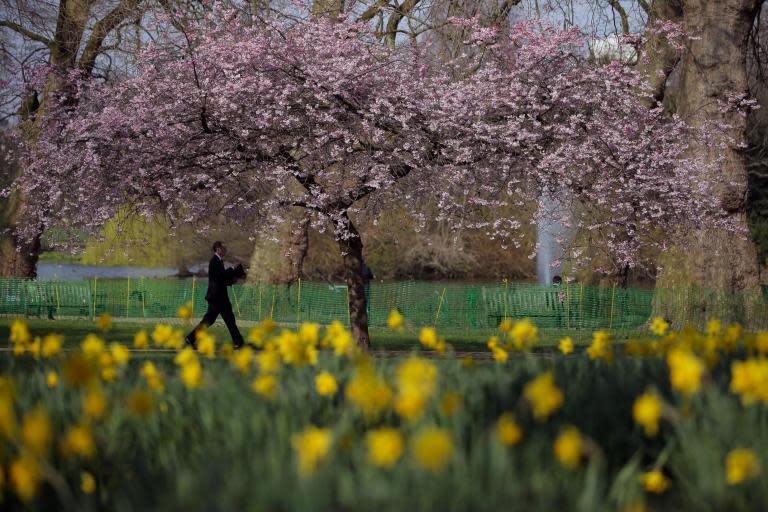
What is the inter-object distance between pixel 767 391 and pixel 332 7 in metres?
19.2

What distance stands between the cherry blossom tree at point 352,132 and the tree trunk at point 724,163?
608cm

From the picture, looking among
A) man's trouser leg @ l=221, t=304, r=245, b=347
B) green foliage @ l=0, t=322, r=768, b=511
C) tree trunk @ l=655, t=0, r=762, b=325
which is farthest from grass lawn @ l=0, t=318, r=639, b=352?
green foliage @ l=0, t=322, r=768, b=511

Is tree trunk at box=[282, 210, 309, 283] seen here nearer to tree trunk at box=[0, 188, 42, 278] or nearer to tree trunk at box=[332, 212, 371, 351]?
tree trunk at box=[0, 188, 42, 278]

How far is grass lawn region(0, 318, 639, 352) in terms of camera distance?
856 inches

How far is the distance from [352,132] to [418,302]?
1379cm

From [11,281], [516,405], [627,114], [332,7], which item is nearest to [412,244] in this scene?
[11,281]

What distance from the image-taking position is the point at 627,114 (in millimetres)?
18234

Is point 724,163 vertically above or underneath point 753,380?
above

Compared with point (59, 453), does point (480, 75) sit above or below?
above

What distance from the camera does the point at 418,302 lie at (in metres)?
30.3

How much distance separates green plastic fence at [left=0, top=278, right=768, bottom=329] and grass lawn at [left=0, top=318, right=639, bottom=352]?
117cm

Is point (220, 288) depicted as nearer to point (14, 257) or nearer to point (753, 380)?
point (753, 380)

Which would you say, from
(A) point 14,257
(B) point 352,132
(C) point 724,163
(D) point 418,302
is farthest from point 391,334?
(A) point 14,257

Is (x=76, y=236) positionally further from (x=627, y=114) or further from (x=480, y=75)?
(x=627, y=114)
